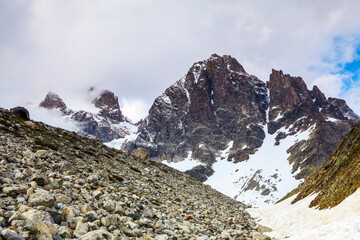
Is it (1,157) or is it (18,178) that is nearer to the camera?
(18,178)

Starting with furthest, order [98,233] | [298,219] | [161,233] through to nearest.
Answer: [298,219], [161,233], [98,233]

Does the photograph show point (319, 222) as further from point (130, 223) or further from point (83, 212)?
point (83, 212)

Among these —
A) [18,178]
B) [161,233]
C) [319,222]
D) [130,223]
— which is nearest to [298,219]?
[319,222]

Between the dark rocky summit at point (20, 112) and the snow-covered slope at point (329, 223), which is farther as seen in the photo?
the dark rocky summit at point (20, 112)

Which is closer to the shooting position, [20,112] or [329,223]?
[329,223]

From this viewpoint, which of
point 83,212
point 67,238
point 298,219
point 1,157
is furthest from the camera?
point 298,219

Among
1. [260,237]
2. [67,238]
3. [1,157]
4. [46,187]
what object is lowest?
[260,237]

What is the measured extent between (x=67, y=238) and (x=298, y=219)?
20116mm

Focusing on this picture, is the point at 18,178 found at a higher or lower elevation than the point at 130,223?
higher

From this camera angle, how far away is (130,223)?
9.08 metres

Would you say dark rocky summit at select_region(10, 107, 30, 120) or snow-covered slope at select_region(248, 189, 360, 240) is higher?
dark rocky summit at select_region(10, 107, 30, 120)

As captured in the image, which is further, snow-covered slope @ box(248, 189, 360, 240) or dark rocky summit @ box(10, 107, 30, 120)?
dark rocky summit @ box(10, 107, 30, 120)

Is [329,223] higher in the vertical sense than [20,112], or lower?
lower

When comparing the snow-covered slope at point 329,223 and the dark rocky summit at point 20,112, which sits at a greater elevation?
the dark rocky summit at point 20,112
